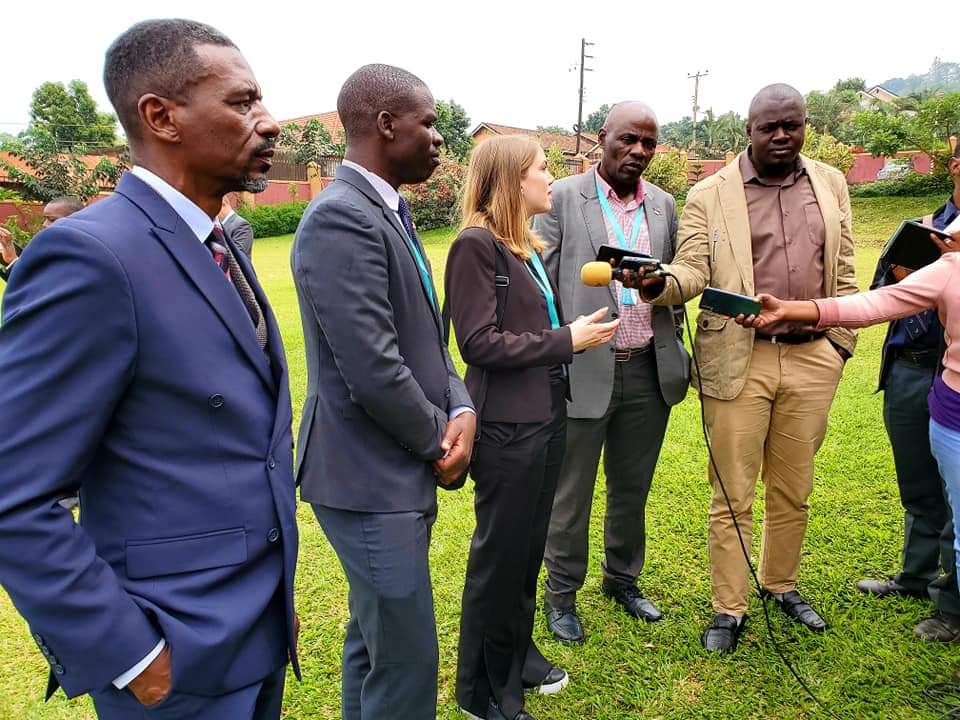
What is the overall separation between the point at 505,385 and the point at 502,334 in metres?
0.22

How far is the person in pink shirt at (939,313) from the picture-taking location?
94.5 inches

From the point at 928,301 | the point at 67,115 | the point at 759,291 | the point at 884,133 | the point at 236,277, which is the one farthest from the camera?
the point at 67,115

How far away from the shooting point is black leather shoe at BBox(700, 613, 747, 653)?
3229mm

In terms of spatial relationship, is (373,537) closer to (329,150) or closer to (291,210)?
(291,210)

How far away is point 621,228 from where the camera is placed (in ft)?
11.4

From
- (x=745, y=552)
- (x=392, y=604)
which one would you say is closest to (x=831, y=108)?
(x=745, y=552)

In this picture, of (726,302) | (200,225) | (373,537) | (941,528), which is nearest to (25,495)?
(200,225)

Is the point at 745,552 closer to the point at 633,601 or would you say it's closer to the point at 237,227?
the point at 633,601

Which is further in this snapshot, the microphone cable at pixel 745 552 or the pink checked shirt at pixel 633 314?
the pink checked shirt at pixel 633 314

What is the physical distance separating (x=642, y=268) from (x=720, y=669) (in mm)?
1835

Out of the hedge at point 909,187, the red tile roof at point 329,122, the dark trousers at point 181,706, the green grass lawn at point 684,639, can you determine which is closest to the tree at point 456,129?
the red tile roof at point 329,122

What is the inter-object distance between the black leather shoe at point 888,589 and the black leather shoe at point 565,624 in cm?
156

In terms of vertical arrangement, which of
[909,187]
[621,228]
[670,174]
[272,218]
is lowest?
[272,218]

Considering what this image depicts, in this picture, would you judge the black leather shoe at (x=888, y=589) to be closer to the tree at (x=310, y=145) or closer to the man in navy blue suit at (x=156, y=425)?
the man in navy blue suit at (x=156, y=425)
